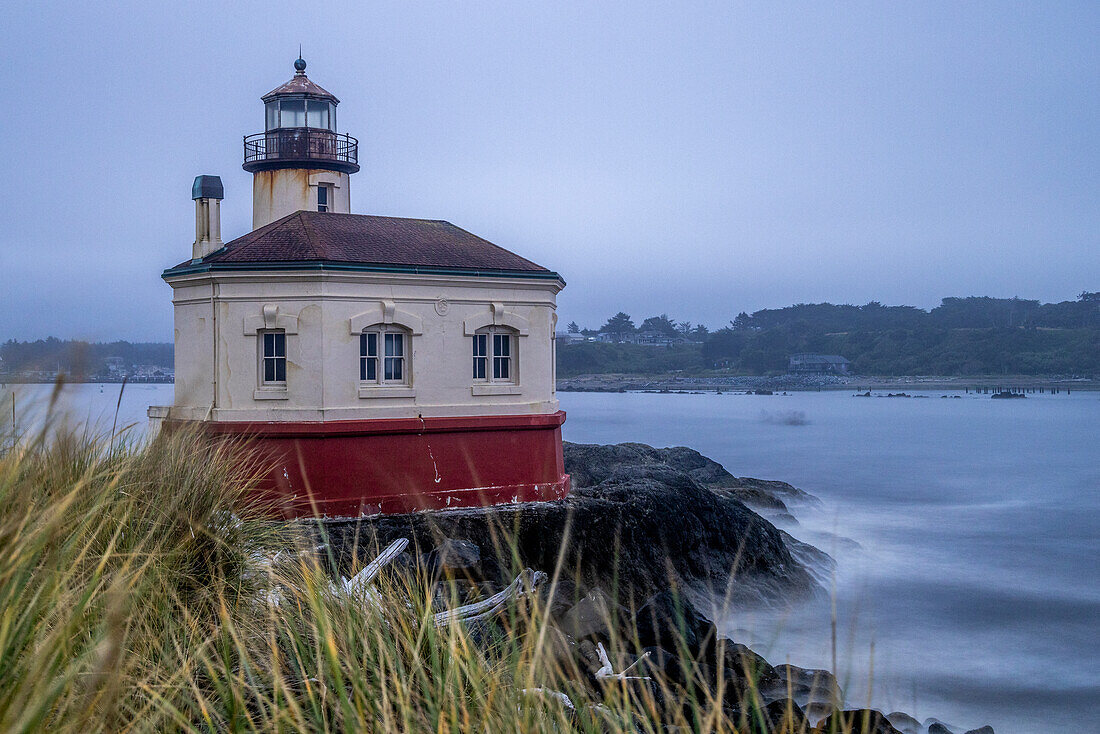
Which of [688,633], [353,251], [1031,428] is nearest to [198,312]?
[353,251]

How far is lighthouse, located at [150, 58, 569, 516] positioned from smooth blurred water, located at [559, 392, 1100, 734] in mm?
4310

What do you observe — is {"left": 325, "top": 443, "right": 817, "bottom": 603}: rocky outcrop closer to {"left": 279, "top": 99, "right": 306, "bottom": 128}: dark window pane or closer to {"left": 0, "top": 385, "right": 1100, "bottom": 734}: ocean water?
{"left": 0, "top": 385, "right": 1100, "bottom": 734}: ocean water

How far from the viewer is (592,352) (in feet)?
401

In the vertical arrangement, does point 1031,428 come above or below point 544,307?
below

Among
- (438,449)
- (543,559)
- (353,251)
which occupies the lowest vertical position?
(543,559)

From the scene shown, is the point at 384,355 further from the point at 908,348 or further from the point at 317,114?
the point at 908,348

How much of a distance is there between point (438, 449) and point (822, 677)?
5.45 metres

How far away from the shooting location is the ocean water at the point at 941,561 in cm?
1109

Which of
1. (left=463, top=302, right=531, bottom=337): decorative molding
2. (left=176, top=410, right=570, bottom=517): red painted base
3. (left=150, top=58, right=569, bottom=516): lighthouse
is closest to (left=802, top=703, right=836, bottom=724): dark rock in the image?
(left=150, top=58, right=569, bottom=516): lighthouse

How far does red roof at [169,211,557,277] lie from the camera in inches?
Result: 455

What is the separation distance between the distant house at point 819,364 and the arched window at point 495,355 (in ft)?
348

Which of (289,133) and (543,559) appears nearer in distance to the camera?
(543,559)

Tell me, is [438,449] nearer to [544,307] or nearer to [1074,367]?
[544,307]

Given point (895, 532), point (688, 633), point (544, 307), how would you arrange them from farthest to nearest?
point (895, 532)
point (544, 307)
point (688, 633)
